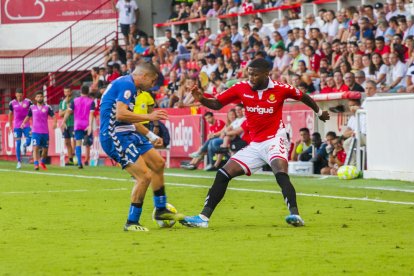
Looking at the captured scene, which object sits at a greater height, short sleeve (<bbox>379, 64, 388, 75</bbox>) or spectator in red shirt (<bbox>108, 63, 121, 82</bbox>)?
spectator in red shirt (<bbox>108, 63, 121, 82</bbox>)

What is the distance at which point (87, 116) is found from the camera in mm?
29875

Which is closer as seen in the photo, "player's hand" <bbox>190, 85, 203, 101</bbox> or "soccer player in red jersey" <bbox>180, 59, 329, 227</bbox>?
"player's hand" <bbox>190, 85, 203, 101</bbox>

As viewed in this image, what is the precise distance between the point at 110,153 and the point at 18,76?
32.8 m

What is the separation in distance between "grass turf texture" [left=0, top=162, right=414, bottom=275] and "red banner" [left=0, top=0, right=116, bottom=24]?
2605 centimetres

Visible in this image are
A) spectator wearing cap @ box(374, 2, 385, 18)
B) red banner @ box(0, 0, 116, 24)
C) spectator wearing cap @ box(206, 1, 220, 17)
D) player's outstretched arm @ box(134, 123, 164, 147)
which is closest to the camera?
player's outstretched arm @ box(134, 123, 164, 147)

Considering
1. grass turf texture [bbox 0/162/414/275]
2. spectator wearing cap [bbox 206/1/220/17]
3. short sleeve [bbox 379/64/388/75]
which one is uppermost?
spectator wearing cap [bbox 206/1/220/17]

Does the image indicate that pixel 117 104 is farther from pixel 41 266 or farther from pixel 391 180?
pixel 391 180

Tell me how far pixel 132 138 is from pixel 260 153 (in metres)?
1.63

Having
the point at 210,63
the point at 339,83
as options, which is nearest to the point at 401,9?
the point at 339,83

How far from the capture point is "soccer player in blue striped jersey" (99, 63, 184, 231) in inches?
485

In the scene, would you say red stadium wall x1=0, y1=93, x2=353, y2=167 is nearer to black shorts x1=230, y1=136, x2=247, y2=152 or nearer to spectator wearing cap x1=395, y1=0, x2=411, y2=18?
black shorts x1=230, y1=136, x2=247, y2=152

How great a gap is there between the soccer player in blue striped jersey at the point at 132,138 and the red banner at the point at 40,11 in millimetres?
32825

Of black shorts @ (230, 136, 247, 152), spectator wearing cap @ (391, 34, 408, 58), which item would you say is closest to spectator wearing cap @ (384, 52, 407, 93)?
spectator wearing cap @ (391, 34, 408, 58)

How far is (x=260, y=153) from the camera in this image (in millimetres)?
13242
